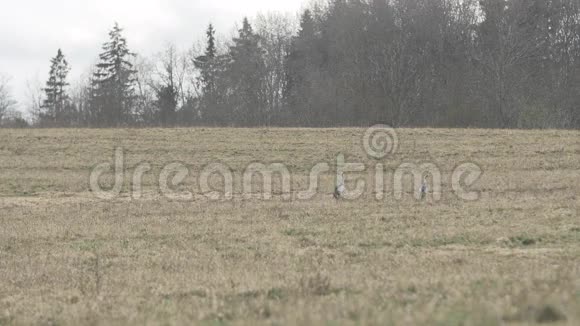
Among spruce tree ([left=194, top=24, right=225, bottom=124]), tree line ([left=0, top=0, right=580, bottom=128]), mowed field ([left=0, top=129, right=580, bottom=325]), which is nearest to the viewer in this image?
mowed field ([left=0, top=129, right=580, bottom=325])

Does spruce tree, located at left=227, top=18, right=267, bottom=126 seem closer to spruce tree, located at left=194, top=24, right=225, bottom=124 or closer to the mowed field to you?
spruce tree, located at left=194, top=24, right=225, bottom=124

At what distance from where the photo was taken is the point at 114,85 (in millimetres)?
77938

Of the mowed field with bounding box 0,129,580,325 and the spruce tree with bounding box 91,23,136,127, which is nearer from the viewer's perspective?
the mowed field with bounding box 0,129,580,325

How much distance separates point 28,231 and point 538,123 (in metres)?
43.8

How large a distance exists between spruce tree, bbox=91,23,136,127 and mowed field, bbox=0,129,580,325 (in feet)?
152

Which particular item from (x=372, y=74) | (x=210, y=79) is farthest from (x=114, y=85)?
(x=372, y=74)

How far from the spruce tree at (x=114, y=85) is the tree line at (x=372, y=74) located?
16cm

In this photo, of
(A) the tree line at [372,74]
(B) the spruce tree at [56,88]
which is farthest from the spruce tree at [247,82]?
(B) the spruce tree at [56,88]

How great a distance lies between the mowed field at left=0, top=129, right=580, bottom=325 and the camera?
257 inches

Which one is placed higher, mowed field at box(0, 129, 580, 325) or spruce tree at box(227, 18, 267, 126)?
spruce tree at box(227, 18, 267, 126)

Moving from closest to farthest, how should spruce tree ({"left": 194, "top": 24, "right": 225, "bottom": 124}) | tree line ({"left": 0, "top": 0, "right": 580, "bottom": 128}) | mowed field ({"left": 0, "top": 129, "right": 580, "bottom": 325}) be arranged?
1. mowed field ({"left": 0, "top": 129, "right": 580, "bottom": 325})
2. tree line ({"left": 0, "top": 0, "right": 580, "bottom": 128})
3. spruce tree ({"left": 194, "top": 24, "right": 225, "bottom": 124})

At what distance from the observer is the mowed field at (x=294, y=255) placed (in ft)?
21.4

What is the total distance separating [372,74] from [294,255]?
56509mm

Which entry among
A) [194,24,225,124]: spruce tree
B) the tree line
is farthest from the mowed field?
[194,24,225,124]: spruce tree
